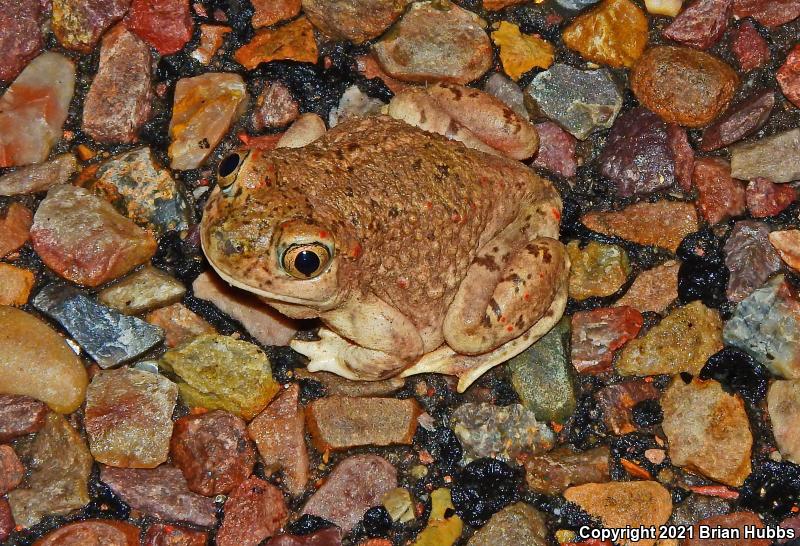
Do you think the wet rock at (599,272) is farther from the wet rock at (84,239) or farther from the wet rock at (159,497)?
the wet rock at (84,239)

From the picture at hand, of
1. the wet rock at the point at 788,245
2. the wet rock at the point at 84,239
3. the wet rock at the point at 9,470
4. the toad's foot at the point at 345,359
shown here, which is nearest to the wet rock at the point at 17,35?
the wet rock at the point at 84,239

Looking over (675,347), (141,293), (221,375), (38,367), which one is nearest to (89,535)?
(38,367)

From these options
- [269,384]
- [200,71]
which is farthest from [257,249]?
[200,71]

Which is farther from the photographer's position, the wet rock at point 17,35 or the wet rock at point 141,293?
the wet rock at point 17,35

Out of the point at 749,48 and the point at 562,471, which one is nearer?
the point at 562,471

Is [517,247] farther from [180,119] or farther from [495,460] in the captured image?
[180,119]

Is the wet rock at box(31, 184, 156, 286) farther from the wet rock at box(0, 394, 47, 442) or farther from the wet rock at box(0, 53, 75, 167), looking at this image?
the wet rock at box(0, 394, 47, 442)

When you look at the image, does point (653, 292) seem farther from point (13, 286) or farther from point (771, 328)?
point (13, 286)
